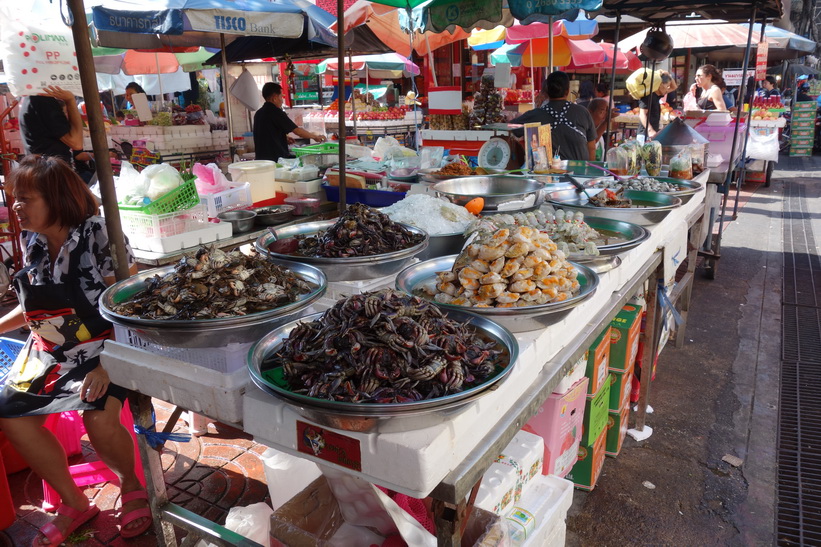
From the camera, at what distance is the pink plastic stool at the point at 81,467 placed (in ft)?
8.81

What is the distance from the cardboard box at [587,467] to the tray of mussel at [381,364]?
1669mm

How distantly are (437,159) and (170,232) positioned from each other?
2100 mm

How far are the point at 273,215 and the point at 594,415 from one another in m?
2.29

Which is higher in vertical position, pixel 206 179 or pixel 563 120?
pixel 563 120

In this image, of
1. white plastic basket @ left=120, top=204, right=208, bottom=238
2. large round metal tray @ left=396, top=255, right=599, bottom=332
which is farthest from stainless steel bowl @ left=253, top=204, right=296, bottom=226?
large round metal tray @ left=396, top=255, right=599, bottom=332

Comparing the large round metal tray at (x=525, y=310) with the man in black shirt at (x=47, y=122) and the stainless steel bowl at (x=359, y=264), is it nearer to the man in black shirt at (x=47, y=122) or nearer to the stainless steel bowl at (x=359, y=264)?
the stainless steel bowl at (x=359, y=264)

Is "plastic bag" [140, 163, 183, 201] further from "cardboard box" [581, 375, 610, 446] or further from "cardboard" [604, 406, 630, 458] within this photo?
"cardboard" [604, 406, 630, 458]

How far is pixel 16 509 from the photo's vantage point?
2.76 m

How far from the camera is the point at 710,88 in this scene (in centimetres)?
923

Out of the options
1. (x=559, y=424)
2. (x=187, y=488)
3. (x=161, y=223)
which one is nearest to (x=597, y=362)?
(x=559, y=424)

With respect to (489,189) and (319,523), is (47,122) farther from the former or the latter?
(319,523)

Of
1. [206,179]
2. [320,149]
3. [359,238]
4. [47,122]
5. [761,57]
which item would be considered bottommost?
[359,238]

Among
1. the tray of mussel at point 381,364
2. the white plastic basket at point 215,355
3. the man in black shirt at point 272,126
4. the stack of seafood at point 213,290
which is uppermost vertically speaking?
the man in black shirt at point 272,126

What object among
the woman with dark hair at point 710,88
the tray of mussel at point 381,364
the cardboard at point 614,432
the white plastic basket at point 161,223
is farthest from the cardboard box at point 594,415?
the woman with dark hair at point 710,88
